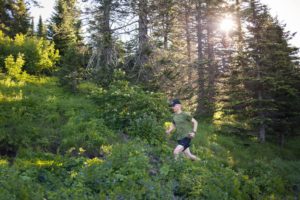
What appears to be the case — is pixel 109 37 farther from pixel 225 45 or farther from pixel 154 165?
pixel 225 45

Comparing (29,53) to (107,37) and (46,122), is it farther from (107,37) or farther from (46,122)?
(46,122)

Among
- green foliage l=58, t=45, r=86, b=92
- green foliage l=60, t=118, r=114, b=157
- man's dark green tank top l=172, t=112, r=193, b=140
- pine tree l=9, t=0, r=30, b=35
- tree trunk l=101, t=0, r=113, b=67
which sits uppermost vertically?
pine tree l=9, t=0, r=30, b=35

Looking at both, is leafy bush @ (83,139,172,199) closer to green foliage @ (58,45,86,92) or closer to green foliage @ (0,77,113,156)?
green foliage @ (0,77,113,156)

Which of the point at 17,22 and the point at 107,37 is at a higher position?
the point at 17,22

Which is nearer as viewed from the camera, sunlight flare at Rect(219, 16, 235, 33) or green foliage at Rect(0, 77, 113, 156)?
green foliage at Rect(0, 77, 113, 156)

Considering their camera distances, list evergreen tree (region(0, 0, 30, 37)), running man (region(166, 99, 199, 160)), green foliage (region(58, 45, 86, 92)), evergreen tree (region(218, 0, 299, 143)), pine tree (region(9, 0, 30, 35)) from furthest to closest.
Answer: pine tree (region(9, 0, 30, 35)), evergreen tree (region(0, 0, 30, 37)), evergreen tree (region(218, 0, 299, 143)), green foliage (region(58, 45, 86, 92)), running man (region(166, 99, 199, 160))

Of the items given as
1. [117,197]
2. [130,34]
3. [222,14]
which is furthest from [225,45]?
[117,197]

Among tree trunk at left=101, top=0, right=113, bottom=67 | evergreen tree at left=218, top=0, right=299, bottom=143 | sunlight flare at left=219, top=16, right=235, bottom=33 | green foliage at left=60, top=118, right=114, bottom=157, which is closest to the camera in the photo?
green foliage at left=60, top=118, right=114, bottom=157

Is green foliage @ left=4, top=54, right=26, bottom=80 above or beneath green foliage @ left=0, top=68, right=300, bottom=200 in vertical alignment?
above

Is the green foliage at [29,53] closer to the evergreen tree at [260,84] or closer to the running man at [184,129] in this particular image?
the running man at [184,129]

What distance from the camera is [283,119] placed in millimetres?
18984

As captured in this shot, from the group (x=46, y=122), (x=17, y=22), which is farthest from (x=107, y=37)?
(x=17, y=22)

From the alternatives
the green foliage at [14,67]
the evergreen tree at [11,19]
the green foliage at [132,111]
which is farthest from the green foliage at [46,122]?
the evergreen tree at [11,19]

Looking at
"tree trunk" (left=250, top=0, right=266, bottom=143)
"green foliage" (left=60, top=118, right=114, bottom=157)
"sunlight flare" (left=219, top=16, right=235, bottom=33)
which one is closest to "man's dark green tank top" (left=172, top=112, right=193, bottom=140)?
"green foliage" (left=60, top=118, right=114, bottom=157)
